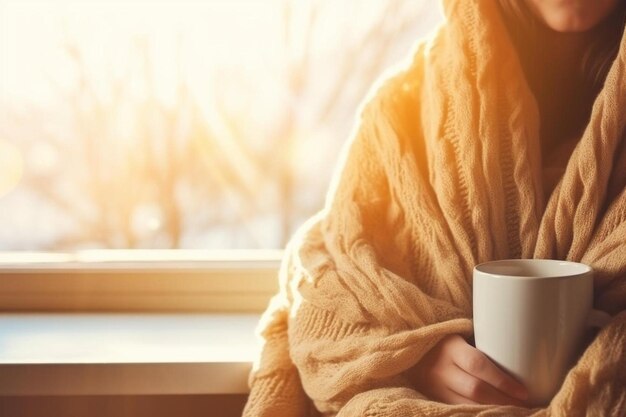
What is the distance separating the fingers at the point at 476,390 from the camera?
24.1 inches

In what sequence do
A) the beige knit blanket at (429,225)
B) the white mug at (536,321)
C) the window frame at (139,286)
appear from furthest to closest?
1. the window frame at (139,286)
2. the beige knit blanket at (429,225)
3. the white mug at (536,321)

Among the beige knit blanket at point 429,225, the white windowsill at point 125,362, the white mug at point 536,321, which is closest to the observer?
the white mug at point 536,321

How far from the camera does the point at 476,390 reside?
628 millimetres

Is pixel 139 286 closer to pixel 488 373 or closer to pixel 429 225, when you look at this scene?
pixel 429 225

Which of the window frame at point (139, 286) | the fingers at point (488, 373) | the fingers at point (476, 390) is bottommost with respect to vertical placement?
the window frame at point (139, 286)

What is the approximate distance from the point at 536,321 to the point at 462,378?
11cm

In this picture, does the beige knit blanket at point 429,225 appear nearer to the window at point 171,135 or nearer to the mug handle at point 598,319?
the mug handle at point 598,319

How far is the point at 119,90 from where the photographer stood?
1163 millimetres

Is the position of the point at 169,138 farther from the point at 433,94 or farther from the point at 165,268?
the point at 433,94

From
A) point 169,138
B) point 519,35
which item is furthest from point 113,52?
point 519,35

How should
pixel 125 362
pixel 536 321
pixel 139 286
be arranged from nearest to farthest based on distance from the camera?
pixel 536 321
pixel 125 362
pixel 139 286

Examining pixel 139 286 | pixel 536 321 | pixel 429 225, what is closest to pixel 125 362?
pixel 139 286

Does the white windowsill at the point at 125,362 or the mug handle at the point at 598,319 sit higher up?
the mug handle at the point at 598,319

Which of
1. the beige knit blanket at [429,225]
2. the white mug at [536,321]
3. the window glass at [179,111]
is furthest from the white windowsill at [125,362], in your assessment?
the white mug at [536,321]
